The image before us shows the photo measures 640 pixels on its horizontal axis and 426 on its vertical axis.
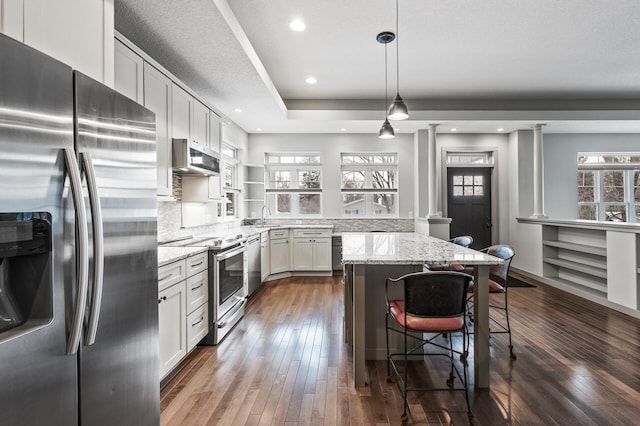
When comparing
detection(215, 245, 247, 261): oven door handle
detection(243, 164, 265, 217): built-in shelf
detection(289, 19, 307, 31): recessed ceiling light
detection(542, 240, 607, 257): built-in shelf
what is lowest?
detection(542, 240, 607, 257): built-in shelf

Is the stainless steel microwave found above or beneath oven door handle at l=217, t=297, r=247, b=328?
above

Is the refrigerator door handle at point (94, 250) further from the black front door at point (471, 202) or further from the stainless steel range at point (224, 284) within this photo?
the black front door at point (471, 202)

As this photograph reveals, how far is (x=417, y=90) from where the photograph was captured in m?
4.94

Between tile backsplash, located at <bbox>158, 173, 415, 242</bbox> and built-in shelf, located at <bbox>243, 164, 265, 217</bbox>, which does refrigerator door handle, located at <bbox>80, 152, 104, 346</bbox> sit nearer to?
tile backsplash, located at <bbox>158, 173, 415, 242</bbox>

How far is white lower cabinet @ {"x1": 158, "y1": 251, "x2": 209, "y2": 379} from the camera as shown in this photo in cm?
219

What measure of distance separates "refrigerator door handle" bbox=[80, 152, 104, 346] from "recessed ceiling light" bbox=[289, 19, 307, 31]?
2636mm

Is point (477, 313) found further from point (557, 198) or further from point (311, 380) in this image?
point (557, 198)

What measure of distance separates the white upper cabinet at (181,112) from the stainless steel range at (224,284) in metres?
1.11

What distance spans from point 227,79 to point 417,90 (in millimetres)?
2880

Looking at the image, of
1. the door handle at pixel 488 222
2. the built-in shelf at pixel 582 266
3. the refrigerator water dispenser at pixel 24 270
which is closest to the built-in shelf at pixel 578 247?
the built-in shelf at pixel 582 266

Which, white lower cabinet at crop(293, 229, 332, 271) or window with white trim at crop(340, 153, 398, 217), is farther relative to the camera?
window with white trim at crop(340, 153, 398, 217)

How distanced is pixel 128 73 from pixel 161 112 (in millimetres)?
498

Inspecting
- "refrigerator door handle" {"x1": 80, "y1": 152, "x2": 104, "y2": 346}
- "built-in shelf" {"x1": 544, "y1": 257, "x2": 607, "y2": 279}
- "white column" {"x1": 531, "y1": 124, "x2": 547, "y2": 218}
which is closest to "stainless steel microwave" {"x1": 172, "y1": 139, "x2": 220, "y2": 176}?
"refrigerator door handle" {"x1": 80, "y1": 152, "x2": 104, "y2": 346}

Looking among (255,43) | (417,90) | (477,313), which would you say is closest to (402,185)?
(417,90)
